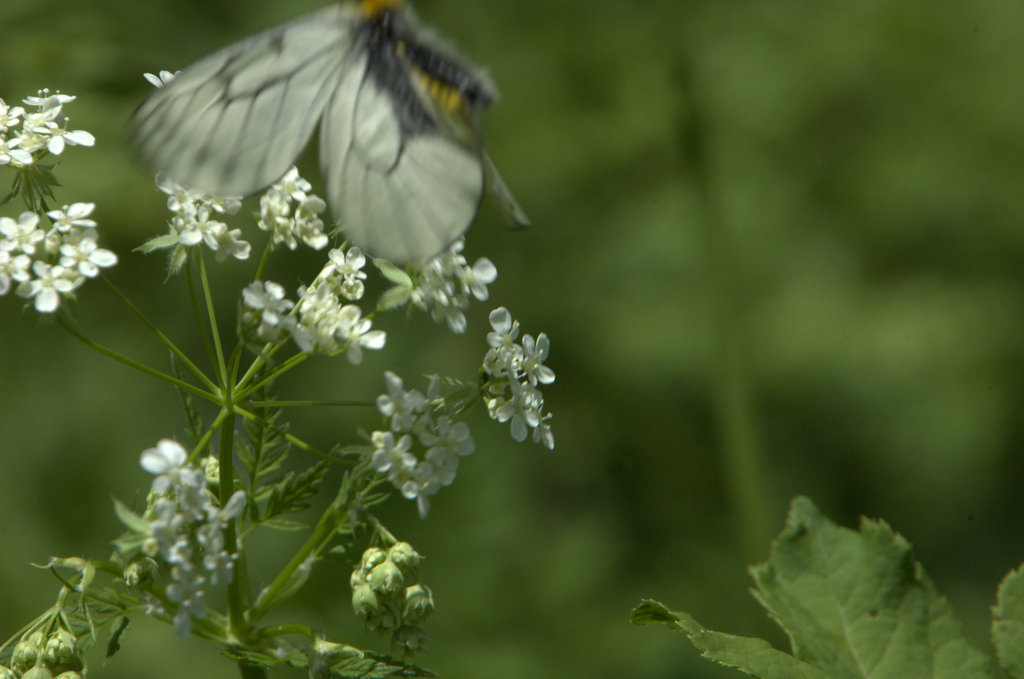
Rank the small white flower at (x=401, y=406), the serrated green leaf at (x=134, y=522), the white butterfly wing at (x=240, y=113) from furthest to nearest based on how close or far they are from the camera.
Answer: the small white flower at (x=401, y=406), the white butterfly wing at (x=240, y=113), the serrated green leaf at (x=134, y=522)

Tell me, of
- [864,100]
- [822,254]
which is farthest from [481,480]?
[864,100]

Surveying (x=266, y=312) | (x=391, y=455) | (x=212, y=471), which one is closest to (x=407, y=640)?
(x=391, y=455)

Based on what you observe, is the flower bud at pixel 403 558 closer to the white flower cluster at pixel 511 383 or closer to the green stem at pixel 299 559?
the green stem at pixel 299 559

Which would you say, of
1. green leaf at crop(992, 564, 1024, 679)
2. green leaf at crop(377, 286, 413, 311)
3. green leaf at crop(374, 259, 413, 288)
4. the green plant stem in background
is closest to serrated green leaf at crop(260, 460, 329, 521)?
green leaf at crop(377, 286, 413, 311)

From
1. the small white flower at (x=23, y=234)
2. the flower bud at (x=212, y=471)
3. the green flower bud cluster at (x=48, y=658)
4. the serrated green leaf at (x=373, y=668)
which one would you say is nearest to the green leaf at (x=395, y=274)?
the flower bud at (x=212, y=471)

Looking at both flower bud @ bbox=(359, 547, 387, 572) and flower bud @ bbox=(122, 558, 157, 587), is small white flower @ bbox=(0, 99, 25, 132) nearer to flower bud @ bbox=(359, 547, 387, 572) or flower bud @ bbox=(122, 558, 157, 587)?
flower bud @ bbox=(122, 558, 157, 587)

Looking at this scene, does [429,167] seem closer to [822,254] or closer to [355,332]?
[355,332]

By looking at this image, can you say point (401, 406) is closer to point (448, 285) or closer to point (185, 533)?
point (448, 285)
